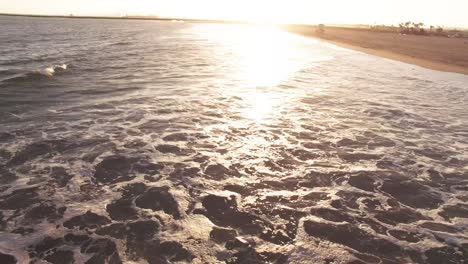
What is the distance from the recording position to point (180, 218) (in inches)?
256

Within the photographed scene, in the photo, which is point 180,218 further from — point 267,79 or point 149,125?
point 267,79

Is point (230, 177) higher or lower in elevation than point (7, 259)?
higher

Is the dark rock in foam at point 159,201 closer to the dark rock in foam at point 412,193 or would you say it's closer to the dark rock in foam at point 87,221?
the dark rock in foam at point 87,221

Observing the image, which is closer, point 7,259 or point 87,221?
point 7,259

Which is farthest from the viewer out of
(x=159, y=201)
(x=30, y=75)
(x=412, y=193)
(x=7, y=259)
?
(x=30, y=75)

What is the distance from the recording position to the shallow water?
5.75 m

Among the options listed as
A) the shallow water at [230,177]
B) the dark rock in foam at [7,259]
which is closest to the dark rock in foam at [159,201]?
the shallow water at [230,177]

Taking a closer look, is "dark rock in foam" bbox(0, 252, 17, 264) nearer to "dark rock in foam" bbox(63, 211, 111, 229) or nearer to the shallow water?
the shallow water

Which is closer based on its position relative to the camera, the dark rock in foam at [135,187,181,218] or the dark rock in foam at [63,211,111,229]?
the dark rock in foam at [63,211,111,229]

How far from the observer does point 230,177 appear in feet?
26.5

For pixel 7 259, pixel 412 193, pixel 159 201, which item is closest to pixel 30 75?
pixel 159 201

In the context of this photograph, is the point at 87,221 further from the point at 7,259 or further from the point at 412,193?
the point at 412,193

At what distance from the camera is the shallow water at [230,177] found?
5750mm

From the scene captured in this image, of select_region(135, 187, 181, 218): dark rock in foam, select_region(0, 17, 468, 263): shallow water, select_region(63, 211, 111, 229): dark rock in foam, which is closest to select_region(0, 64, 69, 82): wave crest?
select_region(0, 17, 468, 263): shallow water
